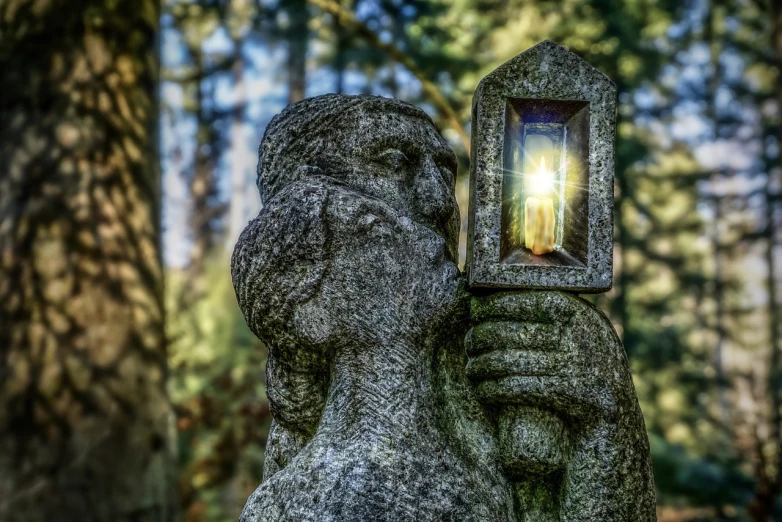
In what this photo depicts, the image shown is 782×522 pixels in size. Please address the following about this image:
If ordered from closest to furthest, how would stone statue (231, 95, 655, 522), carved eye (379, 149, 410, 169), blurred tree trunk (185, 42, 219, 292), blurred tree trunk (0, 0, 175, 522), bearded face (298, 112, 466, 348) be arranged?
1. stone statue (231, 95, 655, 522)
2. bearded face (298, 112, 466, 348)
3. carved eye (379, 149, 410, 169)
4. blurred tree trunk (0, 0, 175, 522)
5. blurred tree trunk (185, 42, 219, 292)

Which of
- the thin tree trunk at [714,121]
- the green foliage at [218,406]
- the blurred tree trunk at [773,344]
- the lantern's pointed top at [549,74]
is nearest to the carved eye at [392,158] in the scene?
the lantern's pointed top at [549,74]

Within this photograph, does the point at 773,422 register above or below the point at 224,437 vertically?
above

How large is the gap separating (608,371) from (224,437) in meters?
8.28

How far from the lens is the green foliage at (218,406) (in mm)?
9266

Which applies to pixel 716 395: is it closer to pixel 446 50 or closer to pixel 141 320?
pixel 446 50

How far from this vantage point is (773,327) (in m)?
15.8

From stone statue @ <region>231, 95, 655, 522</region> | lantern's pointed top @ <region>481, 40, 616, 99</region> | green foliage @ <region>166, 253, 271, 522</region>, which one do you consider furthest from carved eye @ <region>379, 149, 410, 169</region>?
green foliage @ <region>166, 253, 271, 522</region>

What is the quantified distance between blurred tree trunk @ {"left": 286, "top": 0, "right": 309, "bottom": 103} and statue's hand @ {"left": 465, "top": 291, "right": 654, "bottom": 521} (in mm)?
10873

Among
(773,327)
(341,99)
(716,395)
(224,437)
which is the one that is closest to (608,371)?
(341,99)

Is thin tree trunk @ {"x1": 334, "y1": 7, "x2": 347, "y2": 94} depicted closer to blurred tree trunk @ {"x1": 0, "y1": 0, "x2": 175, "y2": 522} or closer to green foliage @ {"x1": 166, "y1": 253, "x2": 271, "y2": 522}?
blurred tree trunk @ {"x1": 0, "y1": 0, "x2": 175, "y2": 522}

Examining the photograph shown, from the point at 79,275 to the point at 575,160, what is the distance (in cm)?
343

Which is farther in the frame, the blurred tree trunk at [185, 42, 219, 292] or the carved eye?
the blurred tree trunk at [185, 42, 219, 292]

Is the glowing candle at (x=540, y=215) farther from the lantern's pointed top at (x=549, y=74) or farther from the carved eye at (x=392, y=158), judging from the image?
the carved eye at (x=392, y=158)

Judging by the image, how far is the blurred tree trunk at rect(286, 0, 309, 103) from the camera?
44.0 ft
